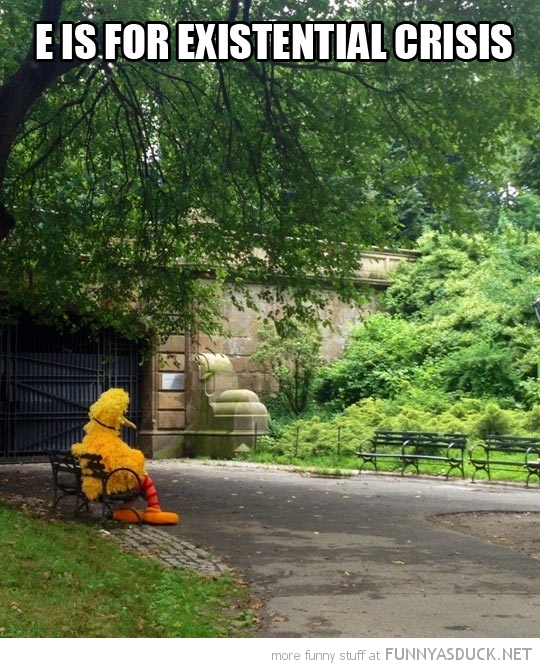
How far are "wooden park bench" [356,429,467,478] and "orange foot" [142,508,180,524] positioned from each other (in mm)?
8336

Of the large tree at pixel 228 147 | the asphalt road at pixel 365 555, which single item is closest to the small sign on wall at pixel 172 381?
the asphalt road at pixel 365 555

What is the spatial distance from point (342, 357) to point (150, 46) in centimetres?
1964

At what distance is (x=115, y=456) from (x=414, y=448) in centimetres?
1060

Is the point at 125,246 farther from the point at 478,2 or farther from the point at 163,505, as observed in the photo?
the point at 478,2

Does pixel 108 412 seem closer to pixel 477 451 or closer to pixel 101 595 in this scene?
pixel 101 595

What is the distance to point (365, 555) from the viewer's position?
11.2 metres

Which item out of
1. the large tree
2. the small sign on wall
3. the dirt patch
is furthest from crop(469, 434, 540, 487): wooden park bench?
the small sign on wall

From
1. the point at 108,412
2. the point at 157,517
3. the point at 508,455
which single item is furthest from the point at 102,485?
the point at 508,455

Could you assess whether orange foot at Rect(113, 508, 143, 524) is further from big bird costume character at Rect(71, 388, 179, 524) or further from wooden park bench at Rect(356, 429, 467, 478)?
wooden park bench at Rect(356, 429, 467, 478)

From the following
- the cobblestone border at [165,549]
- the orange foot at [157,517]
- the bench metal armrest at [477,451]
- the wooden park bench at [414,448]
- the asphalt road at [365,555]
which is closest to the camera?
the asphalt road at [365,555]

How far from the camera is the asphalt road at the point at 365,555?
792cm

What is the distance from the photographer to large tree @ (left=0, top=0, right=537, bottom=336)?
1384cm

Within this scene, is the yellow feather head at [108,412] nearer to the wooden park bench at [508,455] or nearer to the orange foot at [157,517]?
the orange foot at [157,517]

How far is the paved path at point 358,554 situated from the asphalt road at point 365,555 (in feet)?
0.05
